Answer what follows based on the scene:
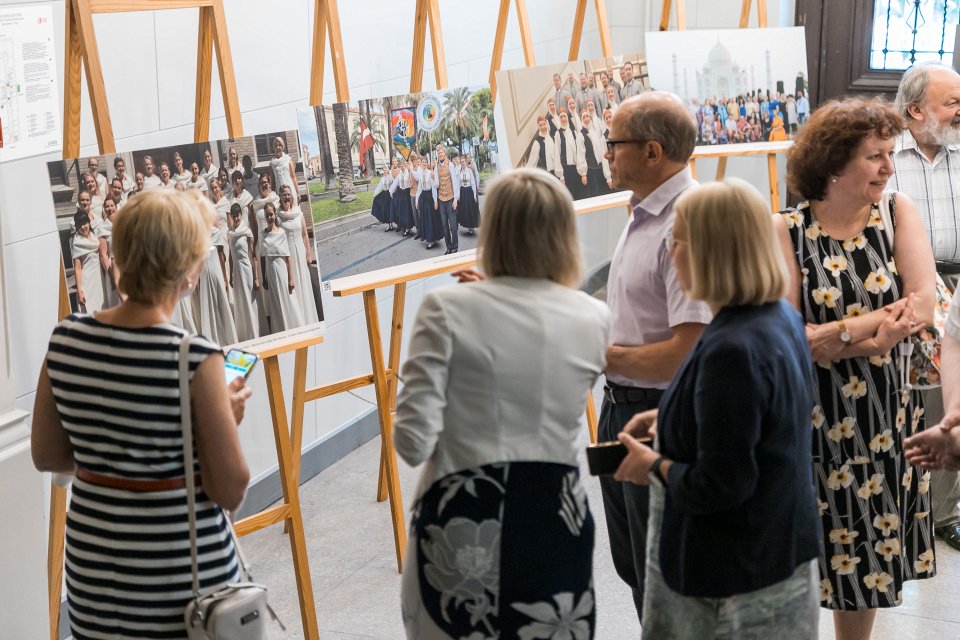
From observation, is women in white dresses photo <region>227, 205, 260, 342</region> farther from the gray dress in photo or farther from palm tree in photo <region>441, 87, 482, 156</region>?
palm tree in photo <region>441, 87, 482, 156</region>

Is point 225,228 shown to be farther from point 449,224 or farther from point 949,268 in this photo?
point 949,268

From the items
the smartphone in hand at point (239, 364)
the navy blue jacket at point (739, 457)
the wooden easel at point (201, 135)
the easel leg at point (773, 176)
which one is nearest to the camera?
the navy blue jacket at point (739, 457)

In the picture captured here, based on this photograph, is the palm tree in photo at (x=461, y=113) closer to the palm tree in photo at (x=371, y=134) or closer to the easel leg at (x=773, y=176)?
the palm tree in photo at (x=371, y=134)

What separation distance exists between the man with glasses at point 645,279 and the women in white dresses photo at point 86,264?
122 centimetres

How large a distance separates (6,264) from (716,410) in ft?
6.98

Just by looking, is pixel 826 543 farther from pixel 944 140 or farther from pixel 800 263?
pixel 944 140

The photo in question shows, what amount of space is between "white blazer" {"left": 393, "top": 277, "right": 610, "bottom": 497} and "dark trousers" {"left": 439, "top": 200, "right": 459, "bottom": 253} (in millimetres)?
1658

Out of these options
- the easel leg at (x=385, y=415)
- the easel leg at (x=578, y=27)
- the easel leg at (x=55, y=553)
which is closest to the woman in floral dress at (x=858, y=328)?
the easel leg at (x=385, y=415)

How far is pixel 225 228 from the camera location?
288 centimetres

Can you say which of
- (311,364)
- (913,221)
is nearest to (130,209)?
(913,221)

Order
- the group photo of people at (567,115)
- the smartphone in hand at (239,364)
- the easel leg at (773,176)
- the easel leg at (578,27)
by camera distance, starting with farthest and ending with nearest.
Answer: the easel leg at (773,176)
the easel leg at (578,27)
the group photo of people at (567,115)
the smartphone in hand at (239,364)

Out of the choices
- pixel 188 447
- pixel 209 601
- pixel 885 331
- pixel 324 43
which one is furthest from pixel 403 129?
pixel 209 601

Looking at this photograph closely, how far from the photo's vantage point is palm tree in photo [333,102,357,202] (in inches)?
130

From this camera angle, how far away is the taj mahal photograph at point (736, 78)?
182 inches
